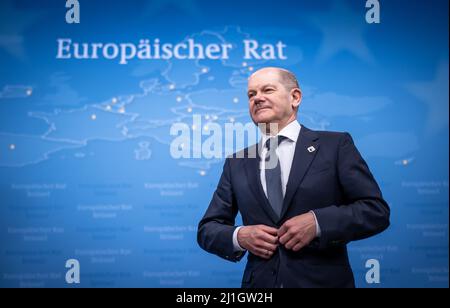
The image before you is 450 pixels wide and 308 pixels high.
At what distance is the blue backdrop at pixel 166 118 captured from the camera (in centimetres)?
283

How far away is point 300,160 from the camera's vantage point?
2.00 m

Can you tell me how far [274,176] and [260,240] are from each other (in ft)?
1.02

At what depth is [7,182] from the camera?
2852mm

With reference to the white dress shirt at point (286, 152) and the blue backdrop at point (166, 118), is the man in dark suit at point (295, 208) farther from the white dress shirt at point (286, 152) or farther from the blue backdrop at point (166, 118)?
the blue backdrop at point (166, 118)

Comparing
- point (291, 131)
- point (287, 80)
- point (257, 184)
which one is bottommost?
point (257, 184)

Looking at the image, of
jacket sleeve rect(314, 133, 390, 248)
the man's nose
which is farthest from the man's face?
jacket sleeve rect(314, 133, 390, 248)

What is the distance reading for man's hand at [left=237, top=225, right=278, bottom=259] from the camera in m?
1.86

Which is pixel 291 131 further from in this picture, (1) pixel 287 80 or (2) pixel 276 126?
(1) pixel 287 80

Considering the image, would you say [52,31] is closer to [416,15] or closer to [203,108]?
[203,108]

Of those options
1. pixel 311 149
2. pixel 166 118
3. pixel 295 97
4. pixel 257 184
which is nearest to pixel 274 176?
pixel 257 184

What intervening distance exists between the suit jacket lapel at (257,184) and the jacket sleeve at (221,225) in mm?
114

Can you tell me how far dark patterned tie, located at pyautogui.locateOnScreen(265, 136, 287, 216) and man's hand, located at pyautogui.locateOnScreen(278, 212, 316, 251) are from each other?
148 millimetres

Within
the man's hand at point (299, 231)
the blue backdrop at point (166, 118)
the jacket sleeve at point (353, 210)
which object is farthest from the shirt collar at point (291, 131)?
the blue backdrop at point (166, 118)

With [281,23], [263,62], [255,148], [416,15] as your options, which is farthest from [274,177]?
[416,15]
